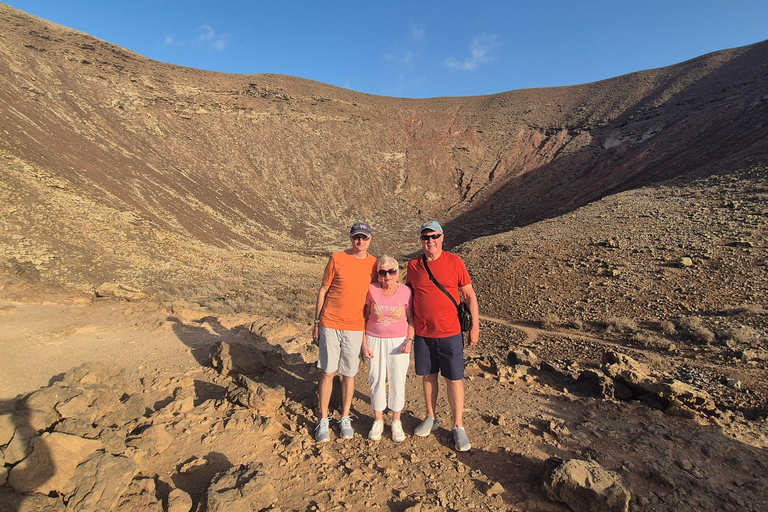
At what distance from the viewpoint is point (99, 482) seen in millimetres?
2230

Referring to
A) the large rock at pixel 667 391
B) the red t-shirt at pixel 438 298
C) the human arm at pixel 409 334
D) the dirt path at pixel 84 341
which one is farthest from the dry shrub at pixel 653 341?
the dirt path at pixel 84 341

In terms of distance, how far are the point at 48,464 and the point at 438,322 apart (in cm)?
263

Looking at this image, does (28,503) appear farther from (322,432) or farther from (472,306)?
(472,306)

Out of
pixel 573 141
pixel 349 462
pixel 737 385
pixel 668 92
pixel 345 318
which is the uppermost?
pixel 668 92

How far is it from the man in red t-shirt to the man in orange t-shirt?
441 millimetres

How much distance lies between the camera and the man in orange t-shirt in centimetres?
313

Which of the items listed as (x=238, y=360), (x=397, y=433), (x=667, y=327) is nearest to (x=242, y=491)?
(x=397, y=433)

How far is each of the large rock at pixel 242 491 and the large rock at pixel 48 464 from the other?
86cm

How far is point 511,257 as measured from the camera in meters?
13.2

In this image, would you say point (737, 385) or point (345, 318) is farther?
point (737, 385)

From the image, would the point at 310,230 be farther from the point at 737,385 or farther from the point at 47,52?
the point at 737,385

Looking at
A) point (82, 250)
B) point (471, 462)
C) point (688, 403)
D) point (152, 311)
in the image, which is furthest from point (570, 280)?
point (82, 250)

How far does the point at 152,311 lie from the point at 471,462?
19.9ft

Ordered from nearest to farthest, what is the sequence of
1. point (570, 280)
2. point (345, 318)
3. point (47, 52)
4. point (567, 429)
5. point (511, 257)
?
point (345, 318) < point (567, 429) < point (570, 280) < point (511, 257) < point (47, 52)
